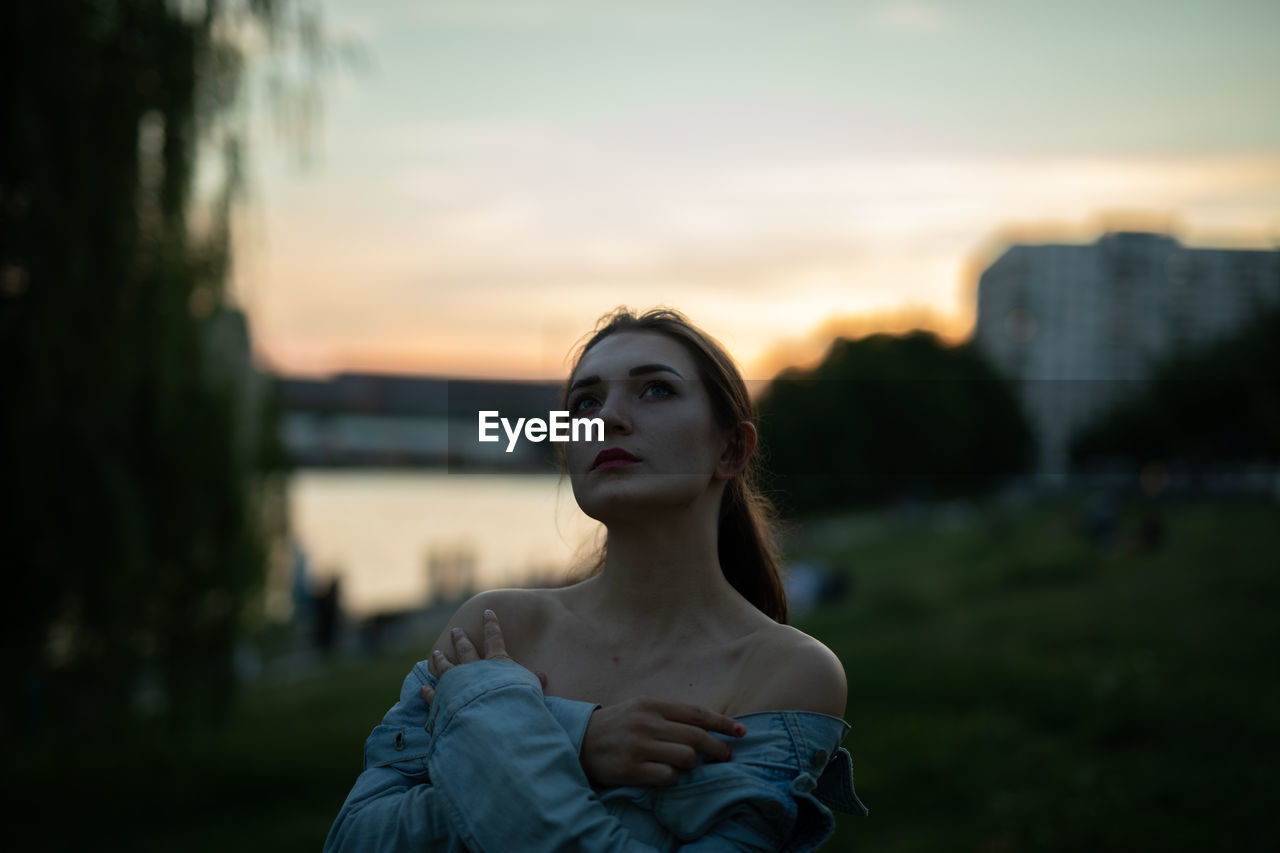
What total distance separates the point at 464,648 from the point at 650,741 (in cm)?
43

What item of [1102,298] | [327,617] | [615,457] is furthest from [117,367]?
[1102,298]

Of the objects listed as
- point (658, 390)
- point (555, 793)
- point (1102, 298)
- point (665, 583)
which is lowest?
point (555, 793)

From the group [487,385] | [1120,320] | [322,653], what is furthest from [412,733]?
[1120,320]

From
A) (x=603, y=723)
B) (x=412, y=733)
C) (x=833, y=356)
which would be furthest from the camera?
(x=833, y=356)

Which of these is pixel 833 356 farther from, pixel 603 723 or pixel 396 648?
pixel 603 723

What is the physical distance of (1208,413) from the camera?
3033 cm

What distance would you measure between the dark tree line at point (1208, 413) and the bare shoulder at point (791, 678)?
24.9 feet

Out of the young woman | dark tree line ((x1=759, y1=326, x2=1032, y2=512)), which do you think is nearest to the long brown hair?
the young woman

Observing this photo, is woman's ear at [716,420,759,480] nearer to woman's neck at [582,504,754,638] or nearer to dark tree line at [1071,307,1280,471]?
woman's neck at [582,504,754,638]

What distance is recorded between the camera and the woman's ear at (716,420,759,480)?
2230 millimetres

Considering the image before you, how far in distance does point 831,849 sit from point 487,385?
6.80 meters

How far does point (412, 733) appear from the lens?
2.11m

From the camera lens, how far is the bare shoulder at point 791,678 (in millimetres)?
1985

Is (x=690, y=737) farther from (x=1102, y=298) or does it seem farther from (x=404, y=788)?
(x=1102, y=298)
